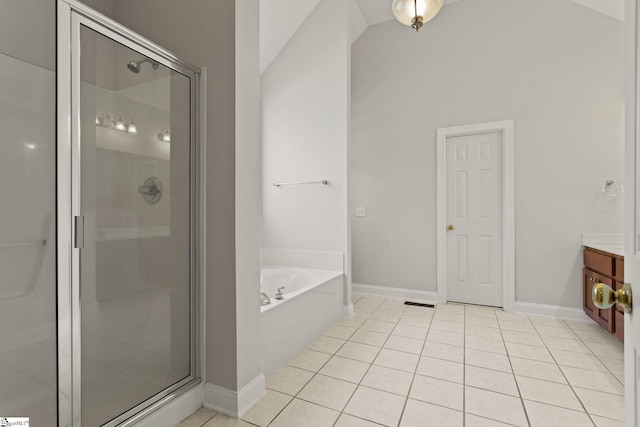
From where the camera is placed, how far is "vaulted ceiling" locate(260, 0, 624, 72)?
2.85m

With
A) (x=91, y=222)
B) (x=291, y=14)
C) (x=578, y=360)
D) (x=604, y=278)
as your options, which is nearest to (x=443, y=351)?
(x=578, y=360)

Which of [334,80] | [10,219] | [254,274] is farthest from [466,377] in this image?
[334,80]

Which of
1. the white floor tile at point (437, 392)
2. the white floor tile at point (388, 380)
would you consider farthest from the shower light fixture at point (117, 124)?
the white floor tile at point (437, 392)

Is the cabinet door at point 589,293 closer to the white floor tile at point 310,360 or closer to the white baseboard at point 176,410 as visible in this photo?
the white floor tile at point 310,360

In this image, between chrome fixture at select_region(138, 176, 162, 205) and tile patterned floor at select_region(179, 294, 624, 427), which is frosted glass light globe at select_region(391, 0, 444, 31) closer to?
chrome fixture at select_region(138, 176, 162, 205)

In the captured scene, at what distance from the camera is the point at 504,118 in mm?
3184

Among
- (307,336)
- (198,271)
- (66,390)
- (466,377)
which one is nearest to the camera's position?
(66,390)

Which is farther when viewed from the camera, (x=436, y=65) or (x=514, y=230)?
(x=436, y=65)

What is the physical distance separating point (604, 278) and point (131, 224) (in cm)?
341

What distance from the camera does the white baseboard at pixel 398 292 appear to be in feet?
11.6

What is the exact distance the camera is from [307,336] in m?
2.36

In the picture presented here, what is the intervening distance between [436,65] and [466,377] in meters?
3.22

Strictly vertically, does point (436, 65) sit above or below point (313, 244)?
above

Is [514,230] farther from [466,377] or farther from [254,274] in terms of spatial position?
[254,274]
